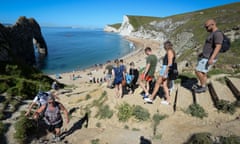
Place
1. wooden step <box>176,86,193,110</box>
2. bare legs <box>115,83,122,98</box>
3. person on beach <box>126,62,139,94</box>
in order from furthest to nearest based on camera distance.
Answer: person on beach <box>126,62,139,94</box>, bare legs <box>115,83,122,98</box>, wooden step <box>176,86,193,110</box>

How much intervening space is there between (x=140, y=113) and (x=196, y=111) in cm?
208

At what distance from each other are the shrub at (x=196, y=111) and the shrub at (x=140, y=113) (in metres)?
1.59

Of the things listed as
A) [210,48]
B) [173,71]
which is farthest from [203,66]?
[173,71]

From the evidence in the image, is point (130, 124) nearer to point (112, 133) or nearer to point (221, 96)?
point (112, 133)

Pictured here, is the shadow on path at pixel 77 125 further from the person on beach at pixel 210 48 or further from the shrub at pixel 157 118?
the person on beach at pixel 210 48

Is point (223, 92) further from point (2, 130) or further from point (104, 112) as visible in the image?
point (2, 130)

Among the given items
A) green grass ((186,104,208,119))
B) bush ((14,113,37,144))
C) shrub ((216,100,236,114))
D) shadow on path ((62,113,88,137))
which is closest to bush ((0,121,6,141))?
bush ((14,113,37,144))

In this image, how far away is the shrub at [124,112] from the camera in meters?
7.35

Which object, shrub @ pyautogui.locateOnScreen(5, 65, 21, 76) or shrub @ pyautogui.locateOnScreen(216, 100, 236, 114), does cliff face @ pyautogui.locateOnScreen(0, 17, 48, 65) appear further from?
shrub @ pyautogui.locateOnScreen(216, 100, 236, 114)

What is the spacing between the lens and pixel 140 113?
706 centimetres

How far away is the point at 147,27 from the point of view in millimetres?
126062

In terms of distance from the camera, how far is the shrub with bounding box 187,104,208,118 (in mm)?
6273

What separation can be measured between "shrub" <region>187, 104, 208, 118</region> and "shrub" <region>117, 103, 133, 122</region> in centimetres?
233

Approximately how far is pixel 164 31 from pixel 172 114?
10251cm
